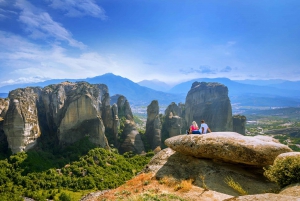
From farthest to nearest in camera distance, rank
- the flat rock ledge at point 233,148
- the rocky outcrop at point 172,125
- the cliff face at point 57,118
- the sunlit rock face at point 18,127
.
Answer: the rocky outcrop at point 172,125 → the cliff face at point 57,118 → the sunlit rock face at point 18,127 → the flat rock ledge at point 233,148

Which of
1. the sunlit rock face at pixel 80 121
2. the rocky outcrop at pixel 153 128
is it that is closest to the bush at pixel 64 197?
the sunlit rock face at pixel 80 121

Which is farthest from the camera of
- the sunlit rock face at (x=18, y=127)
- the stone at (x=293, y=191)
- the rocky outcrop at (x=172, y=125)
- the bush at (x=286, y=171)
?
the rocky outcrop at (x=172, y=125)

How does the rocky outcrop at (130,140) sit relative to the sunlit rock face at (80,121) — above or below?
below

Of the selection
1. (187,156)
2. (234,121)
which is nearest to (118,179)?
(187,156)

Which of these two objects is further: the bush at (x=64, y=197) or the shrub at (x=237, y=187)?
the bush at (x=64, y=197)

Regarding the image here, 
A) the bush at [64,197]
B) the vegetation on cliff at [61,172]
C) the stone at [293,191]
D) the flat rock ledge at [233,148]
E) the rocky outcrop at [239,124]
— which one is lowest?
the bush at [64,197]

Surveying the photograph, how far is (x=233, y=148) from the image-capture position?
12.2 m

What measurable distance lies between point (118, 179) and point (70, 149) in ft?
45.6

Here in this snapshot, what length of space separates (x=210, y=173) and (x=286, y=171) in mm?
4921

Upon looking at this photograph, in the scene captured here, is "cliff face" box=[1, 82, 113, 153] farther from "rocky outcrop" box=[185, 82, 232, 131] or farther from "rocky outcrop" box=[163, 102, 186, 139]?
"rocky outcrop" box=[185, 82, 232, 131]

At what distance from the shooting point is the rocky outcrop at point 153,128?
57.3m

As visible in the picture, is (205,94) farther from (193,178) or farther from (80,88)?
(193,178)

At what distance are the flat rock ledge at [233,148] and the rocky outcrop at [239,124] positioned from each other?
59878 millimetres

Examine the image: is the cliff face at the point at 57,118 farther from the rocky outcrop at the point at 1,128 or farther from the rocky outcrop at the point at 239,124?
the rocky outcrop at the point at 239,124
